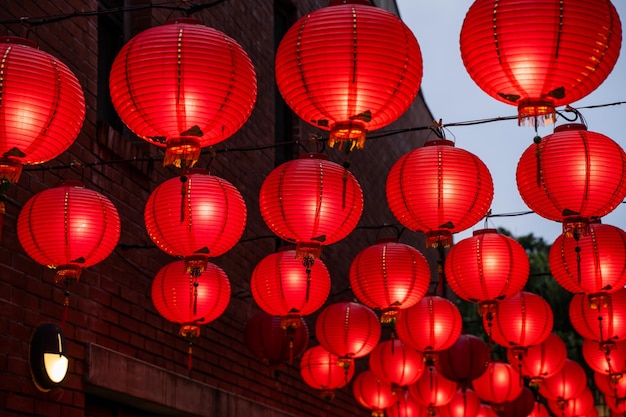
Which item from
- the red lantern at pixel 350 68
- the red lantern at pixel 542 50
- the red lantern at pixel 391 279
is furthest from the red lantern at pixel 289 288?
the red lantern at pixel 542 50

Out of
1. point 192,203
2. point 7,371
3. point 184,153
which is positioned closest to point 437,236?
point 192,203

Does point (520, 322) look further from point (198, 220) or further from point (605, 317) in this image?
point (198, 220)

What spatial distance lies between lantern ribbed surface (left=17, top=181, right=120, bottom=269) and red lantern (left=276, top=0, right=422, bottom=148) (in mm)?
1941

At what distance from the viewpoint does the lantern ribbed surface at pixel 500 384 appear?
50.0ft

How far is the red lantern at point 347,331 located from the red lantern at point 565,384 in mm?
4999

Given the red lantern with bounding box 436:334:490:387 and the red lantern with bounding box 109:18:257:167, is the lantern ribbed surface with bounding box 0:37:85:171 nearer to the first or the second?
the red lantern with bounding box 109:18:257:167

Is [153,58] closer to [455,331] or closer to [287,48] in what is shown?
[287,48]

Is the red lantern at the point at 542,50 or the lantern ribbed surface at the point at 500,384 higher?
the lantern ribbed surface at the point at 500,384

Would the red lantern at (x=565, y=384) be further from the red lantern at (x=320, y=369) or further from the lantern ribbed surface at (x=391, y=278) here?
the lantern ribbed surface at (x=391, y=278)

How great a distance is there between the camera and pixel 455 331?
1187cm

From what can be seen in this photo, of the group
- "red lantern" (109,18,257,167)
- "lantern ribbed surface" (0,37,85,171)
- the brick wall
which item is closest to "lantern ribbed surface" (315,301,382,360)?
the brick wall

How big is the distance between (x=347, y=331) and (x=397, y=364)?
1.52 m

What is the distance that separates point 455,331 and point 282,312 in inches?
95.1

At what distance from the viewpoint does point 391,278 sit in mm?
10281
